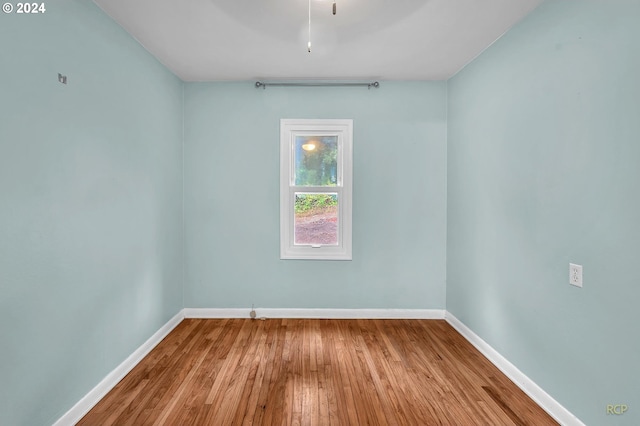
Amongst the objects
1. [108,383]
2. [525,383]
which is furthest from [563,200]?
[108,383]

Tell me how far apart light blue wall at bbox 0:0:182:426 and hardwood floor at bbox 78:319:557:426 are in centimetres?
37

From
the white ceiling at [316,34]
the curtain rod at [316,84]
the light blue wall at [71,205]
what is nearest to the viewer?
the light blue wall at [71,205]

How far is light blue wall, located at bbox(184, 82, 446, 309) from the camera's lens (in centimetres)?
345

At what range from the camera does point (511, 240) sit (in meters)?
2.38

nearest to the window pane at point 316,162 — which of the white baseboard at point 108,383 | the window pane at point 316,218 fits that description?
the window pane at point 316,218

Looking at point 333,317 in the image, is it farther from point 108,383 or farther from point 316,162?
point 108,383

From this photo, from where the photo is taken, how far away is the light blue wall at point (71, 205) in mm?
1520

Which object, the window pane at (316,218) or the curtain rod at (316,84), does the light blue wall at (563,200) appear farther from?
the window pane at (316,218)

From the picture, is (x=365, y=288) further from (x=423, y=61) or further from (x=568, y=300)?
(x=423, y=61)

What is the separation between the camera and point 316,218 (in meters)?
3.54

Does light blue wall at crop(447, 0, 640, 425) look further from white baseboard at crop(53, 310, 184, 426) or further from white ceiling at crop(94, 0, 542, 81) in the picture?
white baseboard at crop(53, 310, 184, 426)

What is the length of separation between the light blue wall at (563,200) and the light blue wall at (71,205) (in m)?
2.87

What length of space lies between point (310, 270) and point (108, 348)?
1.91 m

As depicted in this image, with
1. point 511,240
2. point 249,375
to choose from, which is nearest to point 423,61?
point 511,240
